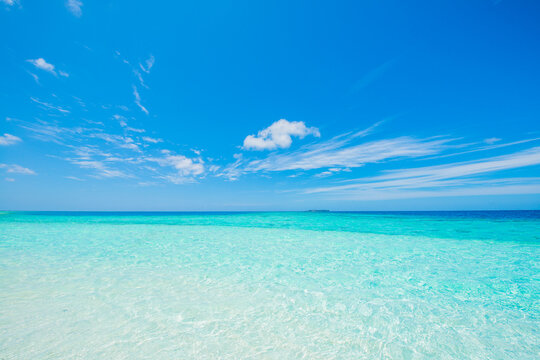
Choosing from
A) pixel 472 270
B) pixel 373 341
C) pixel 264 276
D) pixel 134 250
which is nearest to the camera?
pixel 373 341

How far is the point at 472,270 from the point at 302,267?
4416mm

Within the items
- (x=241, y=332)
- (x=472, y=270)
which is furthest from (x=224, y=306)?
(x=472, y=270)

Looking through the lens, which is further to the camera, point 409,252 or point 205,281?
point 409,252

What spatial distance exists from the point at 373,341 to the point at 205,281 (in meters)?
3.33

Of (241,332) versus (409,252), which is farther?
(409,252)

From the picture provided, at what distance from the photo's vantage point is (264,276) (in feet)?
16.9

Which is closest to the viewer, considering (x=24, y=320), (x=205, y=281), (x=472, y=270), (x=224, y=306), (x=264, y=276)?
(x=24, y=320)

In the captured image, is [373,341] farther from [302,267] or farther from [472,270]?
[472,270]

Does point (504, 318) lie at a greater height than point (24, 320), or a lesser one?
lesser

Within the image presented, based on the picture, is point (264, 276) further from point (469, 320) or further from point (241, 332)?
point (469, 320)

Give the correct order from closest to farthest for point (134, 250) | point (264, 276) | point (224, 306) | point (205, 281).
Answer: point (224, 306), point (205, 281), point (264, 276), point (134, 250)

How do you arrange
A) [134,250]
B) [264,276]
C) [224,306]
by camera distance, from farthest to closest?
[134,250] < [264,276] < [224,306]

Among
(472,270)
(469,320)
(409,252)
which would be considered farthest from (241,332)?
(409,252)

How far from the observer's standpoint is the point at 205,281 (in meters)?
4.71
